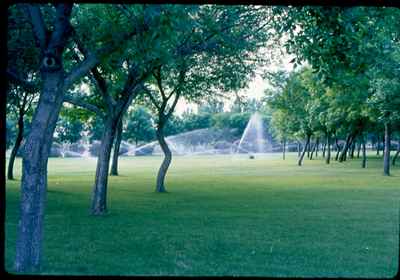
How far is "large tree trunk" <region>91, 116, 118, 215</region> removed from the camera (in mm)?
16062

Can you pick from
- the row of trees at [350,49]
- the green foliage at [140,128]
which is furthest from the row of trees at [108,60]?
the green foliage at [140,128]

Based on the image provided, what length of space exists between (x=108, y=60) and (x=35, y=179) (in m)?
3.09

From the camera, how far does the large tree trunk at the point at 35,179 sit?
818cm

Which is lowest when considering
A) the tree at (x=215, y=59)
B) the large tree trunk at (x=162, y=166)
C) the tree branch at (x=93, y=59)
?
the large tree trunk at (x=162, y=166)

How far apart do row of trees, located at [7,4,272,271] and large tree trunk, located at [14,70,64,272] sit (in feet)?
0.05

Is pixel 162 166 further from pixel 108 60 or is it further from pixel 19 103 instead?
pixel 108 60

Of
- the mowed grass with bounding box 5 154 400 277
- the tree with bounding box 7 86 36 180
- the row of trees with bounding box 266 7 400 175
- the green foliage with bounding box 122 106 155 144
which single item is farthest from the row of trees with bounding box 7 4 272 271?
the green foliage with bounding box 122 106 155 144

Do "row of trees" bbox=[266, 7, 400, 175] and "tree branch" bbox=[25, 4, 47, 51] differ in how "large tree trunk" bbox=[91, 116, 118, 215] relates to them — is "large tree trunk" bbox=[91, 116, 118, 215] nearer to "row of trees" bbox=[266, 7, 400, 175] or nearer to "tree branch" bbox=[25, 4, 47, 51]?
"row of trees" bbox=[266, 7, 400, 175]

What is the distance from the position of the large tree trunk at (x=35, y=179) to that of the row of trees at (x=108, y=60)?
2 centimetres

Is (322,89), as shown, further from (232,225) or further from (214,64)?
→ (232,225)

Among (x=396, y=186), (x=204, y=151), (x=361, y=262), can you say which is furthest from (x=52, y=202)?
(x=204, y=151)

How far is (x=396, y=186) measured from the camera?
2728 cm

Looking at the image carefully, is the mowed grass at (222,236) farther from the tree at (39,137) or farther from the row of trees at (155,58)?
the row of trees at (155,58)

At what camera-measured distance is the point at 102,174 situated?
52.9ft
